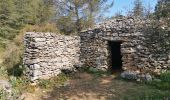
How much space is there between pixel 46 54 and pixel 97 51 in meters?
2.69

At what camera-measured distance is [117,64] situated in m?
15.9

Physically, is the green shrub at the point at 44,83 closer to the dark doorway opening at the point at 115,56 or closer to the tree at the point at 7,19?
the dark doorway opening at the point at 115,56

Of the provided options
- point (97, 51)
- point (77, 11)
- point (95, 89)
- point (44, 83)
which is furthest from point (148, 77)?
point (77, 11)

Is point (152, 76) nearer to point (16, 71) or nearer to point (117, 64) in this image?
point (117, 64)

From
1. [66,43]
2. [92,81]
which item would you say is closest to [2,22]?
[66,43]

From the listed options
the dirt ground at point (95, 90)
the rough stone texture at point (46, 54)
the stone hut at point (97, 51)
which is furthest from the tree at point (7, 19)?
the dirt ground at point (95, 90)

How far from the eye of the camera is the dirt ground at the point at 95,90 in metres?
11.3

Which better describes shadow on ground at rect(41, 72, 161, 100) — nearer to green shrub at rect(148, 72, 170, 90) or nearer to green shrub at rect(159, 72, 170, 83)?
green shrub at rect(148, 72, 170, 90)

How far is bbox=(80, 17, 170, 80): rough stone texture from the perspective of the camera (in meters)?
13.5

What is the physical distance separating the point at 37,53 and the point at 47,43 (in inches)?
27.9

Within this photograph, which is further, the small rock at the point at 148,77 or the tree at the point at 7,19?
the tree at the point at 7,19

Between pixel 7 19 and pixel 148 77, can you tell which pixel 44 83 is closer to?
pixel 148 77

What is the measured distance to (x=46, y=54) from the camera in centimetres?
1309

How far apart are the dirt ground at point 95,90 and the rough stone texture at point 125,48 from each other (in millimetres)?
833
